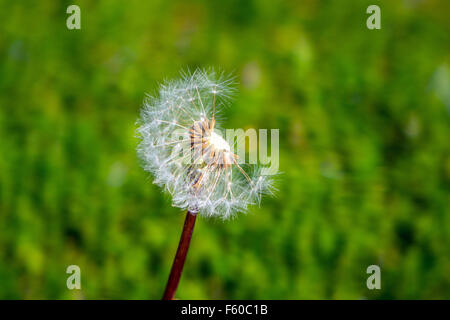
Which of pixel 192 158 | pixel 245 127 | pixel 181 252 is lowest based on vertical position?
pixel 181 252

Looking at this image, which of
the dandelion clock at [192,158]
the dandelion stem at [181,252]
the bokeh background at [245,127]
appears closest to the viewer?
the dandelion stem at [181,252]

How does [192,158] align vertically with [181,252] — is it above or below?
above

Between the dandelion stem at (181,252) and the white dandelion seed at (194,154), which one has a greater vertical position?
the white dandelion seed at (194,154)

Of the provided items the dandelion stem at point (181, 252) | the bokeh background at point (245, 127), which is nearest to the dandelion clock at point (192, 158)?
the dandelion stem at point (181, 252)

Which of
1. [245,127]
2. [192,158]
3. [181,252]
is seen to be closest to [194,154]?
[192,158]

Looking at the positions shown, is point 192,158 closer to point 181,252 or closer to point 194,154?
point 194,154

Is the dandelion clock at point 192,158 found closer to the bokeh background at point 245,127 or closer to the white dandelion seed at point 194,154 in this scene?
the white dandelion seed at point 194,154

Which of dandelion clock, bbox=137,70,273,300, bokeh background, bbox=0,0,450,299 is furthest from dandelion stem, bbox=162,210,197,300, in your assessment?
bokeh background, bbox=0,0,450,299

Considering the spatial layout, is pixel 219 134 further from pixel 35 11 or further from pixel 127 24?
pixel 35 11
